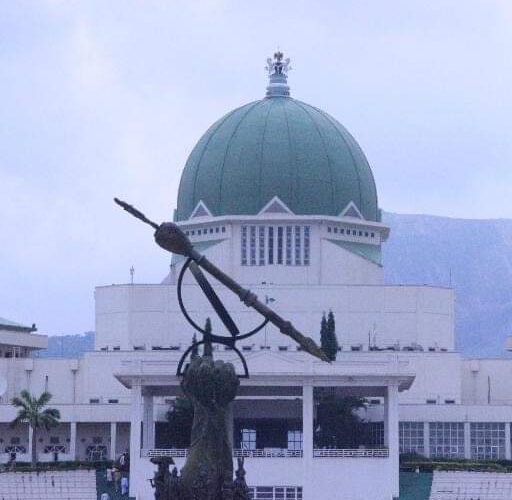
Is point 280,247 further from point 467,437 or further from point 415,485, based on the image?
point 415,485

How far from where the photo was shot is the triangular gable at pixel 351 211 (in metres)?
98.6

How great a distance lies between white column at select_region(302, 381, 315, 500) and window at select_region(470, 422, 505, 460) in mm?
13615

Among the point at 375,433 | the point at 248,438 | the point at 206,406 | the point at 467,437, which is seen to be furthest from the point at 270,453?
the point at 206,406

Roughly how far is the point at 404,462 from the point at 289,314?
44.8 ft

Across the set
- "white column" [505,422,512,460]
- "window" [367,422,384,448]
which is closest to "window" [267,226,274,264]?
"window" [367,422,384,448]

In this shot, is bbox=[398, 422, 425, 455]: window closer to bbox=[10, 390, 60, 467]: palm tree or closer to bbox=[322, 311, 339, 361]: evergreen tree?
bbox=[322, 311, 339, 361]: evergreen tree

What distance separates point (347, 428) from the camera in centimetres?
8688

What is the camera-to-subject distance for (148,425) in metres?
84.4

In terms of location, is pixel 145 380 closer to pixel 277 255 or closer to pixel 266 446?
pixel 266 446

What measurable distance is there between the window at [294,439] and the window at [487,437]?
26.5 feet

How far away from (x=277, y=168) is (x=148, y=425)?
59.8ft

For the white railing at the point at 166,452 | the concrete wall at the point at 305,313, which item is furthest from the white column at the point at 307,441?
the concrete wall at the point at 305,313

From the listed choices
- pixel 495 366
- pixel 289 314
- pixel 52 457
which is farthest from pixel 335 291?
pixel 52 457

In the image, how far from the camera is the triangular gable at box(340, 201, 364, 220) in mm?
98625
